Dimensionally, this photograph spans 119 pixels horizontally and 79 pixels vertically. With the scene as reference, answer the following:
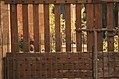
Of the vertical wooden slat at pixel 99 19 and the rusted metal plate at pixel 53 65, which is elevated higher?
the vertical wooden slat at pixel 99 19

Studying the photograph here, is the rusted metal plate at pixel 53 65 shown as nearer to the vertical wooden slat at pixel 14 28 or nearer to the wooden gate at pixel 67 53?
the wooden gate at pixel 67 53

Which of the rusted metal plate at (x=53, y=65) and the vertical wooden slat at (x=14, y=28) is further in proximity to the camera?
the vertical wooden slat at (x=14, y=28)

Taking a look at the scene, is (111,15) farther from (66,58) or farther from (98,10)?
(66,58)

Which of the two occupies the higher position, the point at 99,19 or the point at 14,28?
the point at 99,19

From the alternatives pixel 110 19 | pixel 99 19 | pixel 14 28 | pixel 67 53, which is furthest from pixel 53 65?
pixel 110 19

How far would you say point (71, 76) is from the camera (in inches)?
251

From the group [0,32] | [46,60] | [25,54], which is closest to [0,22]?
[0,32]

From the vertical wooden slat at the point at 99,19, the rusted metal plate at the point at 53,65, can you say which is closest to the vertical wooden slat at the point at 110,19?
the vertical wooden slat at the point at 99,19

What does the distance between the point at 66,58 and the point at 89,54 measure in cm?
52

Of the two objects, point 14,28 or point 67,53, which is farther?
point 14,28

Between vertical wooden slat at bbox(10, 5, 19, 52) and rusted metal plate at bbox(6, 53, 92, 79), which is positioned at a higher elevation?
vertical wooden slat at bbox(10, 5, 19, 52)

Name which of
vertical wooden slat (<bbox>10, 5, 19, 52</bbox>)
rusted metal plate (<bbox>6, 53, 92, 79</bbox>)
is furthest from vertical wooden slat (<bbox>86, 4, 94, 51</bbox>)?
vertical wooden slat (<bbox>10, 5, 19, 52</bbox>)

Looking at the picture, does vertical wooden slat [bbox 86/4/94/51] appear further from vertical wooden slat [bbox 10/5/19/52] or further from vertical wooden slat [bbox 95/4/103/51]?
vertical wooden slat [bbox 10/5/19/52]

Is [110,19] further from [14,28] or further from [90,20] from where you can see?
[14,28]
